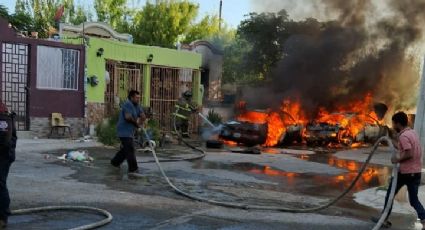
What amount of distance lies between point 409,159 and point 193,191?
3.55 meters

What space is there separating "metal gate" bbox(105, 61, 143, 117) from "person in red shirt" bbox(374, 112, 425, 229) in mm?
13088

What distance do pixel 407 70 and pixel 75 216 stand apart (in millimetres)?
29014

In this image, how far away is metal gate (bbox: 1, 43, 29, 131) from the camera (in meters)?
16.1

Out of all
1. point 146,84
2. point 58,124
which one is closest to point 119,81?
point 146,84

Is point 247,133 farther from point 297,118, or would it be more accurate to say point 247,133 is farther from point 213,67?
point 213,67

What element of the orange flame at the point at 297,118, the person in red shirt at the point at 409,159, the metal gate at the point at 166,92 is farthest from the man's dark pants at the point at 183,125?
the person in red shirt at the point at 409,159

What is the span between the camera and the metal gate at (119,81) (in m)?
19.4

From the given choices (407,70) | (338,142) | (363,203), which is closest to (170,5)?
(407,70)

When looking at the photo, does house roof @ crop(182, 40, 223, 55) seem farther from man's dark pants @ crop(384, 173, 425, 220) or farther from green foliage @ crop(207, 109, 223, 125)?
man's dark pants @ crop(384, 173, 425, 220)

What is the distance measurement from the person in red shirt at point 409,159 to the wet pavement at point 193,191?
1.51 feet

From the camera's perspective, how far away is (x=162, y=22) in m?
39.2

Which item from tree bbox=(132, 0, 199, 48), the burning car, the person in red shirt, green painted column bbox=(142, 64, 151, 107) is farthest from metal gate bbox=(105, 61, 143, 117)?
tree bbox=(132, 0, 199, 48)

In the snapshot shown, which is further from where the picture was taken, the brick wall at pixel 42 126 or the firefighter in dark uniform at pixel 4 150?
the brick wall at pixel 42 126

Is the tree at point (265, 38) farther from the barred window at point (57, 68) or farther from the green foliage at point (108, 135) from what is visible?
the green foliage at point (108, 135)
